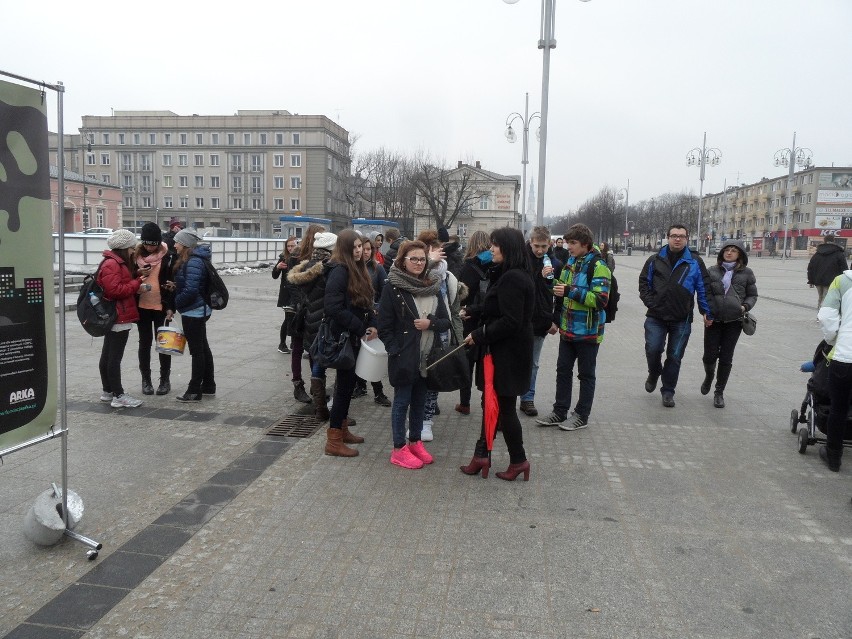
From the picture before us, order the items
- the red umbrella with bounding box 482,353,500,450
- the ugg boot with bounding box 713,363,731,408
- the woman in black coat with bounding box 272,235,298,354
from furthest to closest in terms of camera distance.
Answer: the woman in black coat with bounding box 272,235,298,354
the ugg boot with bounding box 713,363,731,408
the red umbrella with bounding box 482,353,500,450

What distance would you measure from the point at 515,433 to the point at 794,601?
2.01 meters

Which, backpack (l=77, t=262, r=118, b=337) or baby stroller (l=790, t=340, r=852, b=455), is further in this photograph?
backpack (l=77, t=262, r=118, b=337)

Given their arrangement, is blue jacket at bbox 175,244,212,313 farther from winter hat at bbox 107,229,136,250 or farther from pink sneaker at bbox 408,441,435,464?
pink sneaker at bbox 408,441,435,464

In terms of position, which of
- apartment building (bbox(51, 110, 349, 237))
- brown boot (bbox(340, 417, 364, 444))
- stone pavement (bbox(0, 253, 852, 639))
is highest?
apartment building (bbox(51, 110, 349, 237))

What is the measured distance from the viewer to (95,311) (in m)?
6.10

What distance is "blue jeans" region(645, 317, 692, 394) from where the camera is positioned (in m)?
7.07

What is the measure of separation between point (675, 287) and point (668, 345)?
659 mm

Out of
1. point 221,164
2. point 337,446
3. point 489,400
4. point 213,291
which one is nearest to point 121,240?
point 213,291

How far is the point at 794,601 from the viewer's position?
3293mm

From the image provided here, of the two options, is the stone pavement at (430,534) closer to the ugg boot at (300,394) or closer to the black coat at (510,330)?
the ugg boot at (300,394)

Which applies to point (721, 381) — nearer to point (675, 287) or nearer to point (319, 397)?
point (675, 287)

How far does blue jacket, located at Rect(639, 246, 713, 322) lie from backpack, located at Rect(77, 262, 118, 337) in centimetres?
538

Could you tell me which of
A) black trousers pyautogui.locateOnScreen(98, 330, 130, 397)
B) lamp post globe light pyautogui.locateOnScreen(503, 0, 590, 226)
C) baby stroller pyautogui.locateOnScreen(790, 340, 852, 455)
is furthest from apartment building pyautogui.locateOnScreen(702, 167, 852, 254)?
black trousers pyautogui.locateOnScreen(98, 330, 130, 397)

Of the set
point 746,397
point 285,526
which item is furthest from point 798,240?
point 285,526
